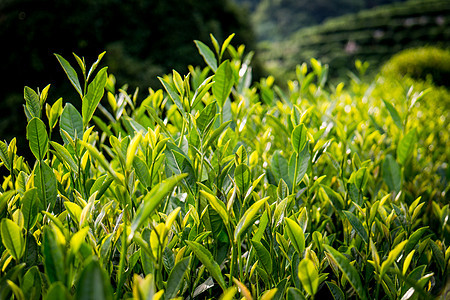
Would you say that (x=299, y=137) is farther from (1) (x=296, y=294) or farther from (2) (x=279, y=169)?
(1) (x=296, y=294)

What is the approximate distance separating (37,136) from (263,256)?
2.27ft

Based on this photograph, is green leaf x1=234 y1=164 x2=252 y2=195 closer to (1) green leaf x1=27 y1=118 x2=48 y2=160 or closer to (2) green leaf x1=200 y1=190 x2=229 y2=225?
(2) green leaf x1=200 y1=190 x2=229 y2=225

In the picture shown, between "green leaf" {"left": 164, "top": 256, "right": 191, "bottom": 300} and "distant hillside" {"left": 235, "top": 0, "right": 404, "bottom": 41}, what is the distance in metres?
57.4

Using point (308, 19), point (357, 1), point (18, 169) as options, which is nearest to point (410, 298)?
point (18, 169)

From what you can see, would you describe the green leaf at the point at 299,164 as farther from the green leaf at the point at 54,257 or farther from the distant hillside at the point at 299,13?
the distant hillside at the point at 299,13

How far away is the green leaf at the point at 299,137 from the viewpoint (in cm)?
96

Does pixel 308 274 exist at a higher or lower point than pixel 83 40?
lower

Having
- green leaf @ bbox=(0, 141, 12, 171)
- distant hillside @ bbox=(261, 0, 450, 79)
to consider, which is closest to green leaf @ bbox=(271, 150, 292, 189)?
green leaf @ bbox=(0, 141, 12, 171)

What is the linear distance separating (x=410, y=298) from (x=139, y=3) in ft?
19.0

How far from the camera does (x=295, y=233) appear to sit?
2.59ft

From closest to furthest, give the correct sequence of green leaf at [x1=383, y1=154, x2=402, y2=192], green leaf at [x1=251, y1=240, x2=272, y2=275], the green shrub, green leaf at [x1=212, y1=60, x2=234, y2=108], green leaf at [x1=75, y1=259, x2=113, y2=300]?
green leaf at [x1=75, y1=259, x2=113, y2=300]
green leaf at [x1=251, y1=240, x2=272, y2=275]
green leaf at [x1=212, y1=60, x2=234, y2=108]
green leaf at [x1=383, y1=154, x2=402, y2=192]
the green shrub

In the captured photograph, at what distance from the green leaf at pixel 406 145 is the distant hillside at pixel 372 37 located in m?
26.7

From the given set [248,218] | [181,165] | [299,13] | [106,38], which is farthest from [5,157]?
[299,13]

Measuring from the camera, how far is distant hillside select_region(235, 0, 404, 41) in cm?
5512
